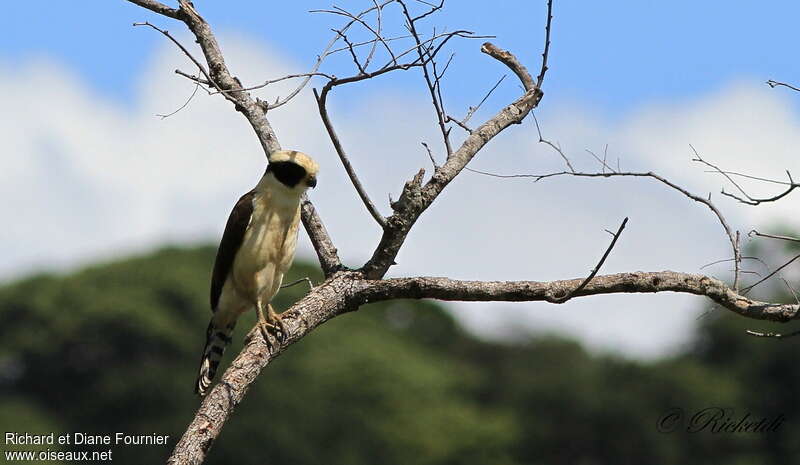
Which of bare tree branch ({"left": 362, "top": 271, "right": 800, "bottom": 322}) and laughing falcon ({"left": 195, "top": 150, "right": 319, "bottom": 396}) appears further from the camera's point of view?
laughing falcon ({"left": 195, "top": 150, "right": 319, "bottom": 396})

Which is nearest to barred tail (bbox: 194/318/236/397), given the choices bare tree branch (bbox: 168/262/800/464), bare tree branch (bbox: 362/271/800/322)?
bare tree branch (bbox: 168/262/800/464)

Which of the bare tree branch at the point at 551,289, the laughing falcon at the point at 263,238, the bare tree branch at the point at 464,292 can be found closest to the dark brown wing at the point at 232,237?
the laughing falcon at the point at 263,238

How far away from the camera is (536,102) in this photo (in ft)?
24.9

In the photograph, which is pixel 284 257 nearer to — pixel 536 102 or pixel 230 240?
pixel 230 240

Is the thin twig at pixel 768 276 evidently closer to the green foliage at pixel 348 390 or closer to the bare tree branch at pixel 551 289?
the bare tree branch at pixel 551 289

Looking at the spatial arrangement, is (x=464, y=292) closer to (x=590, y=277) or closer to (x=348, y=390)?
(x=590, y=277)

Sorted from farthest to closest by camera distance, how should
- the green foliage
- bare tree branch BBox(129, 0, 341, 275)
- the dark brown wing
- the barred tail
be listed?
the green foliage
the barred tail
the dark brown wing
bare tree branch BBox(129, 0, 341, 275)

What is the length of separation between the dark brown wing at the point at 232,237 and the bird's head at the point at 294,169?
1.45ft

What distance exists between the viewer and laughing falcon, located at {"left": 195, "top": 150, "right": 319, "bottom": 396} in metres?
7.71

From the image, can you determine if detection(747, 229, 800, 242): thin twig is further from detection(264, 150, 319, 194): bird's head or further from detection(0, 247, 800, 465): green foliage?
detection(0, 247, 800, 465): green foliage

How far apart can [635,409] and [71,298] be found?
21.5 m

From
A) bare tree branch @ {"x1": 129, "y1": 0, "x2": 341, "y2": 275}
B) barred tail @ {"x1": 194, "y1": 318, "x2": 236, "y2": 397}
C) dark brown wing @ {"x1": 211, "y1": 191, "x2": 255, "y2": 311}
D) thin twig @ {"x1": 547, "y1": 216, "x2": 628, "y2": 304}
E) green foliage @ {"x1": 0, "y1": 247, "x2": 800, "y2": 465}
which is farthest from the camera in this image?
green foliage @ {"x1": 0, "y1": 247, "x2": 800, "y2": 465}

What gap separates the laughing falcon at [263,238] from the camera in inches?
303

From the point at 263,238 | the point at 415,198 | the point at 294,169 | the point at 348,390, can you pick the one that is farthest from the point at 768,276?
the point at 348,390
